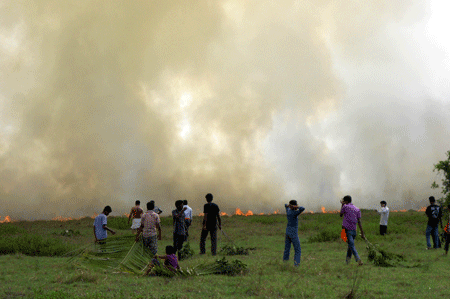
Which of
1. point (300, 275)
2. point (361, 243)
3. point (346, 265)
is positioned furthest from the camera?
point (361, 243)

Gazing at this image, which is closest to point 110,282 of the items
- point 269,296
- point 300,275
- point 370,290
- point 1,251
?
point 269,296

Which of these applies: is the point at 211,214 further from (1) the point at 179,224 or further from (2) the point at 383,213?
(2) the point at 383,213

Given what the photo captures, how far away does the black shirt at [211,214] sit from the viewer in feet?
50.6

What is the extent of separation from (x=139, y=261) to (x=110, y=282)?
1402 millimetres

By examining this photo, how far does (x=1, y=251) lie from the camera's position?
1781 centimetres

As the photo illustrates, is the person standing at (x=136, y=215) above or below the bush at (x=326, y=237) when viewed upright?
above

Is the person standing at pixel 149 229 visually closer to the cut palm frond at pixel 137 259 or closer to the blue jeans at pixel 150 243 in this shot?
the blue jeans at pixel 150 243

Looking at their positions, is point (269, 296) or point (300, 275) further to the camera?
point (300, 275)

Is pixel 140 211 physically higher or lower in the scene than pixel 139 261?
higher

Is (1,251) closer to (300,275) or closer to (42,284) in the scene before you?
(42,284)

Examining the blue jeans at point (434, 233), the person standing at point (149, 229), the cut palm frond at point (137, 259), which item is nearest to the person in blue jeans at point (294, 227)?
the person standing at point (149, 229)

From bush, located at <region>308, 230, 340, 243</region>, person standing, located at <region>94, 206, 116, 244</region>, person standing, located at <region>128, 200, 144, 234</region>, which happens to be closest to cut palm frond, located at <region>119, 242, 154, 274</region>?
person standing, located at <region>94, 206, 116, 244</region>

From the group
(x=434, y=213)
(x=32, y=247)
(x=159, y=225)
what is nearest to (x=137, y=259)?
(x=159, y=225)

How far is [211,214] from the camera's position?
15.5 m
